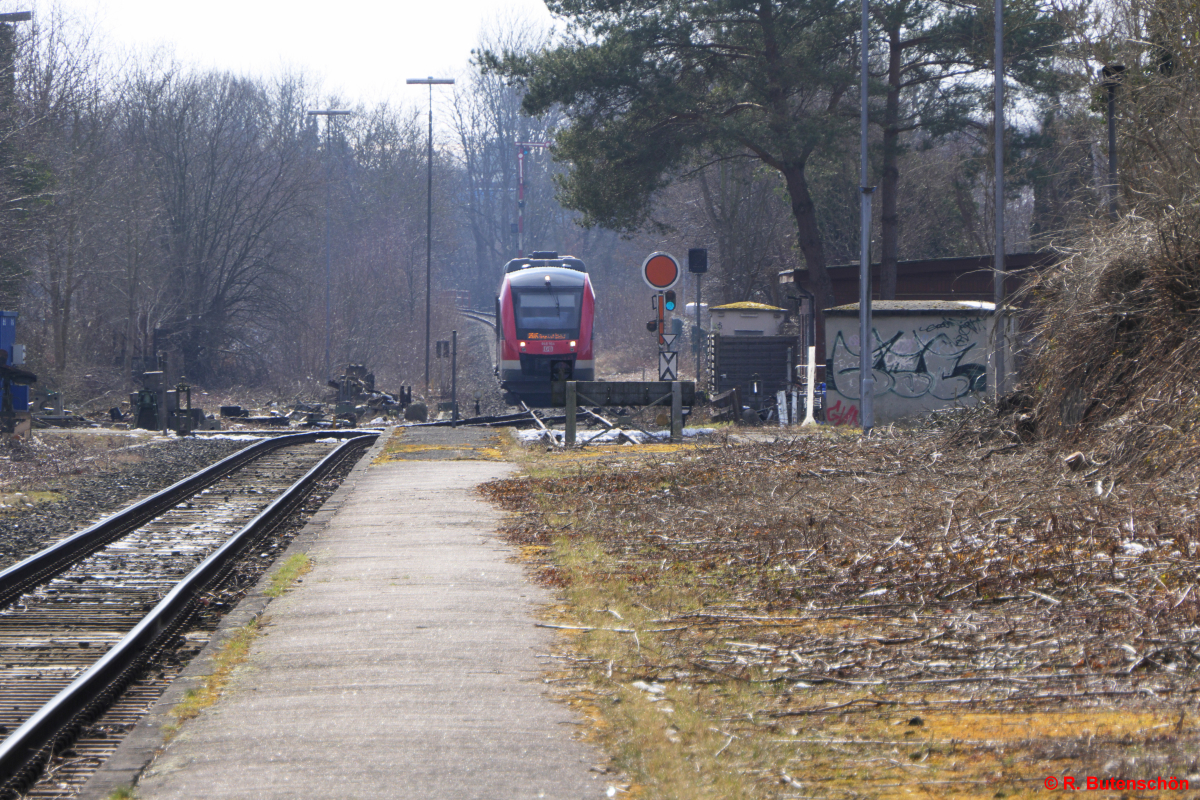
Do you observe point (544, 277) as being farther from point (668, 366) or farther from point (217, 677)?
point (217, 677)

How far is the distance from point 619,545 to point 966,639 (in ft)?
13.5

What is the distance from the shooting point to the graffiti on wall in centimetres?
2230

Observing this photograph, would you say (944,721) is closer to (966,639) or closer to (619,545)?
(966,639)

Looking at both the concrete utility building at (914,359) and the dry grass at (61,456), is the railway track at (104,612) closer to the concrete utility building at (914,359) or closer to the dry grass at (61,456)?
the dry grass at (61,456)

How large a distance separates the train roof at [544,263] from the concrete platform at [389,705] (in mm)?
23515

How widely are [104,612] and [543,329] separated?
22897 millimetres

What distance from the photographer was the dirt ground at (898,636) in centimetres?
420

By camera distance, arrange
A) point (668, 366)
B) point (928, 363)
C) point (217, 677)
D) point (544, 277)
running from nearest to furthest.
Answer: point (217, 677) < point (668, 366) < point (928, 363) < point (544, 277)

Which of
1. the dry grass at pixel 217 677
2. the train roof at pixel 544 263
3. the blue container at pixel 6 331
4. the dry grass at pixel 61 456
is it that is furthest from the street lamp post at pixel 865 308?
the blue container at pixel 6 331

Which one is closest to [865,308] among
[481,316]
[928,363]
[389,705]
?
[928,363]

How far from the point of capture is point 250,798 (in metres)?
4.07

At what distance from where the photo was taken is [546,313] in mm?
30797

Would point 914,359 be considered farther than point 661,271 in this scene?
Yes

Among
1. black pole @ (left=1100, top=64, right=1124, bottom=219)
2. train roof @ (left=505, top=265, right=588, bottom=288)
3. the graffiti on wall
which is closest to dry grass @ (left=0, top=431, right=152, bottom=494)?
train roof @ (left=505, top=265, right=588, bottom=288)
